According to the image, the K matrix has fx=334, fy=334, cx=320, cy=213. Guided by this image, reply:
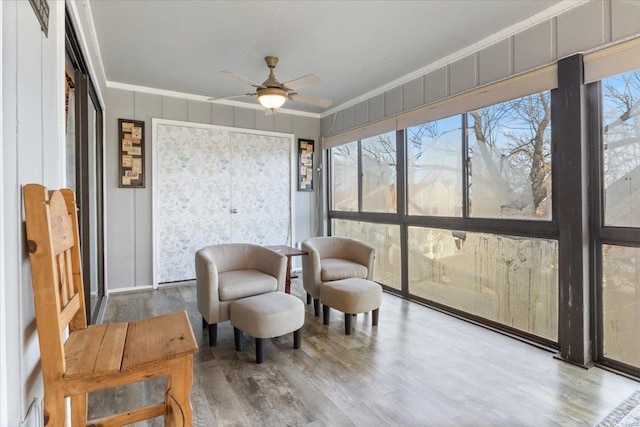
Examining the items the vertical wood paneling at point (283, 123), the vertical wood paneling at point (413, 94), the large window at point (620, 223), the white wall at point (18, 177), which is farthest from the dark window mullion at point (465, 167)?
the white wall at point (18, 177)

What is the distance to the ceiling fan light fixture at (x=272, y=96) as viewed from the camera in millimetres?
2965

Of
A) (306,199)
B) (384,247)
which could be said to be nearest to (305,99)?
(384,247)

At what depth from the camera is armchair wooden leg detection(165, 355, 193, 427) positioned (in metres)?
1.21

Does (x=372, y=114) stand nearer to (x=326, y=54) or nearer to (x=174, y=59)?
(x=326, y=54)

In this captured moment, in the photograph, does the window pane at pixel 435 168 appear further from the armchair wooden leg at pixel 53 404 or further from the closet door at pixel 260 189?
the armchair wooden leg at pixel 53 404

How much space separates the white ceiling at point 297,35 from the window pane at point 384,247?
6.07 ft

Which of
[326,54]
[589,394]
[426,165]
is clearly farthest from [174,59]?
[589,394]

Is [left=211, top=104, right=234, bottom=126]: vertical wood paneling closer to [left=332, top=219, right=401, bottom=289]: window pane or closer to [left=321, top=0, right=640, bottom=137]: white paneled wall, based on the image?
[left=321, top=0, right=640, bottom=137]: white paneled wall

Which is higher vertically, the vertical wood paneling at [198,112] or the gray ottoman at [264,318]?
the vertical wood paneling at [198,112]

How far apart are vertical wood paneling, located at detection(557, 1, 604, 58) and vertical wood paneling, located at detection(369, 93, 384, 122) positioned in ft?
6.74

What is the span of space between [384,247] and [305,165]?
6.43ft

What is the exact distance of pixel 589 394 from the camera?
202cm

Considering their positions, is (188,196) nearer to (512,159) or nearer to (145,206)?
(145,206)

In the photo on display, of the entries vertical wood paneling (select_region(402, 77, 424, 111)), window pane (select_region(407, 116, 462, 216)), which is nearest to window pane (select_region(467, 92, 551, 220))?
window pane (select_region(407, 116, 462, 216))
